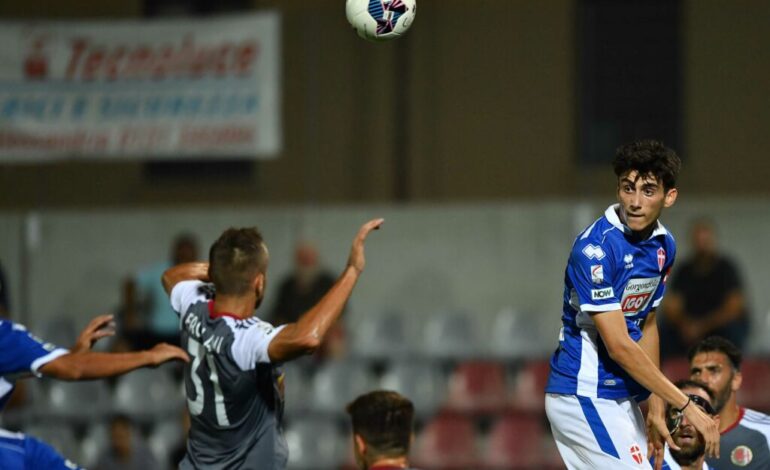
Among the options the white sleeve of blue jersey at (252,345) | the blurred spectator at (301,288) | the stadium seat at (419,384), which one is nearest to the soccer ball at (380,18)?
the white sleeve of blue jersey at (252,345)

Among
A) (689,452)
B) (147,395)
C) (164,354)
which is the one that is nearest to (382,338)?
(147,395)

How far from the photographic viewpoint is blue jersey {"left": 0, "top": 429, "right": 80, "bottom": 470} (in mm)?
5473

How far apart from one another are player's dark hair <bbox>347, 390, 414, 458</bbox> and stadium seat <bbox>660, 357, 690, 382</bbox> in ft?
18.4

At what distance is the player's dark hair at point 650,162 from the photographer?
207 inches

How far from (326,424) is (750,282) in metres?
3.92

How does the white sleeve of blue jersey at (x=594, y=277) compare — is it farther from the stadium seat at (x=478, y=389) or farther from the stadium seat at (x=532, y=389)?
the stadium seat at (x=478, y=389)

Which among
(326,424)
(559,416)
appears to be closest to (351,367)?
(326,424)

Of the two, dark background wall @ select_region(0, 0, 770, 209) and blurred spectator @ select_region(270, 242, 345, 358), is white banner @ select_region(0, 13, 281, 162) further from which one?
blurred spectator @ select_region(270, 242, 345, 358)

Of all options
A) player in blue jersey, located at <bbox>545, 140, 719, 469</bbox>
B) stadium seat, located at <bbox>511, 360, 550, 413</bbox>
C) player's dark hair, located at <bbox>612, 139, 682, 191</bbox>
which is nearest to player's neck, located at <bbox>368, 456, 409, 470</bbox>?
player in blue jersey, located at <bbox>545, 140, 719, 469</bbox>

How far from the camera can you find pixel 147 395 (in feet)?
39.7

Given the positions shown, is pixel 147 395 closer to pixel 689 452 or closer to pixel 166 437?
pixel 166 437

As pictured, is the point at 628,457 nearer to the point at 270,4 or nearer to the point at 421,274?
the point at 421,274

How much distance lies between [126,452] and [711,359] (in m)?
5.82

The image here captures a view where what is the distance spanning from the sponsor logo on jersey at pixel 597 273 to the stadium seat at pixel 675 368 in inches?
226
